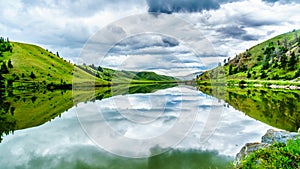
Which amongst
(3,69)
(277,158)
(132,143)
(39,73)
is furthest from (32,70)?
(277,158)

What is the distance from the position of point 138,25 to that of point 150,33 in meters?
1.13

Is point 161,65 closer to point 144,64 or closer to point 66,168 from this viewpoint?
point 144,64

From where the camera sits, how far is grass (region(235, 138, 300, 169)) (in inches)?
335

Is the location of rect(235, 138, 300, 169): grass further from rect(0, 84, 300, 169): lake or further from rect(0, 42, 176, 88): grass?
rect(0, 42, 176, 88): grass

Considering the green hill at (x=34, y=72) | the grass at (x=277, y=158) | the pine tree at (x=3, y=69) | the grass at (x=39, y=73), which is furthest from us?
the pine tree at (x=3, y=69)

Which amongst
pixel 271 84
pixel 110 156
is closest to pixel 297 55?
pixel 271 84

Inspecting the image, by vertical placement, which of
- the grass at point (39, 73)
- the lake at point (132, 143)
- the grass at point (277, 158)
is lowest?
the lake at point (132, 143)

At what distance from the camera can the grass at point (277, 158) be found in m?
8.51

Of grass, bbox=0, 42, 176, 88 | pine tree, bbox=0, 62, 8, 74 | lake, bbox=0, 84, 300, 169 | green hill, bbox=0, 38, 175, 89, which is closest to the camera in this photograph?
lake, bbox=0, 84, 300, 169

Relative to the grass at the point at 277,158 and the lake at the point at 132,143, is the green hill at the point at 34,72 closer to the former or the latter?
the lake at the point at 132,143

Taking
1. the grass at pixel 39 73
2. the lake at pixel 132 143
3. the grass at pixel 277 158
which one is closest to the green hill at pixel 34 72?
the grass at pixel 39 73

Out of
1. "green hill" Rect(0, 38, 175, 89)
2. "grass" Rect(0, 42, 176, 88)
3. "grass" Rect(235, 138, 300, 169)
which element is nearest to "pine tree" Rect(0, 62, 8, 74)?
"green hill" Rect(0, 38, 175, 89)

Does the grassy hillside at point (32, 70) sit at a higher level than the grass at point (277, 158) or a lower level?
higher

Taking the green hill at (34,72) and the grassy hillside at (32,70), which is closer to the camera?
the green hill at (34,72)
